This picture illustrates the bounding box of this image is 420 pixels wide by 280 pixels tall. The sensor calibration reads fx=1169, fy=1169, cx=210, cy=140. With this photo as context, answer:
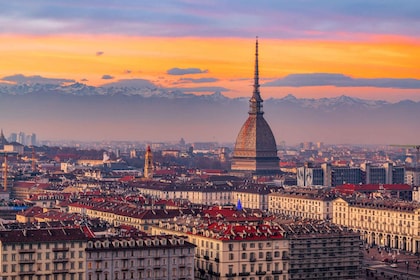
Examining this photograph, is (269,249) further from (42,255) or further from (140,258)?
(42,255)

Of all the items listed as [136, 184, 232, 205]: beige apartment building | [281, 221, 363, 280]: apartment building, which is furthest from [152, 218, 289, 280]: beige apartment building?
[136, 184, 232, 205]: beige apartment building

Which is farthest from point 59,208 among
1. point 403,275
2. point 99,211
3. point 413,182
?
point 413,182

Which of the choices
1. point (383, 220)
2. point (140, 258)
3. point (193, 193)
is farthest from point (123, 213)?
point (193, 193)

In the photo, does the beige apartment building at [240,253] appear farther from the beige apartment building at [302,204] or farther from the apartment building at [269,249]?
the beige apartment building at [302,204]

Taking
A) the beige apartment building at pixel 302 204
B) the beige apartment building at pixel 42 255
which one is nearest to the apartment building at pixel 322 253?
the beige apartment building at pixel 42 255

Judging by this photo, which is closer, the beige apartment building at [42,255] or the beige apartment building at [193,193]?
the beige apartment building at [42,255]

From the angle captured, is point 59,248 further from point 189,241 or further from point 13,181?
point 13,181

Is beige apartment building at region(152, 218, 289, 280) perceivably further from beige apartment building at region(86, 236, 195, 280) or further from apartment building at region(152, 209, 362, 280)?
beige apartment building at region(86, 236, 195, 280)
